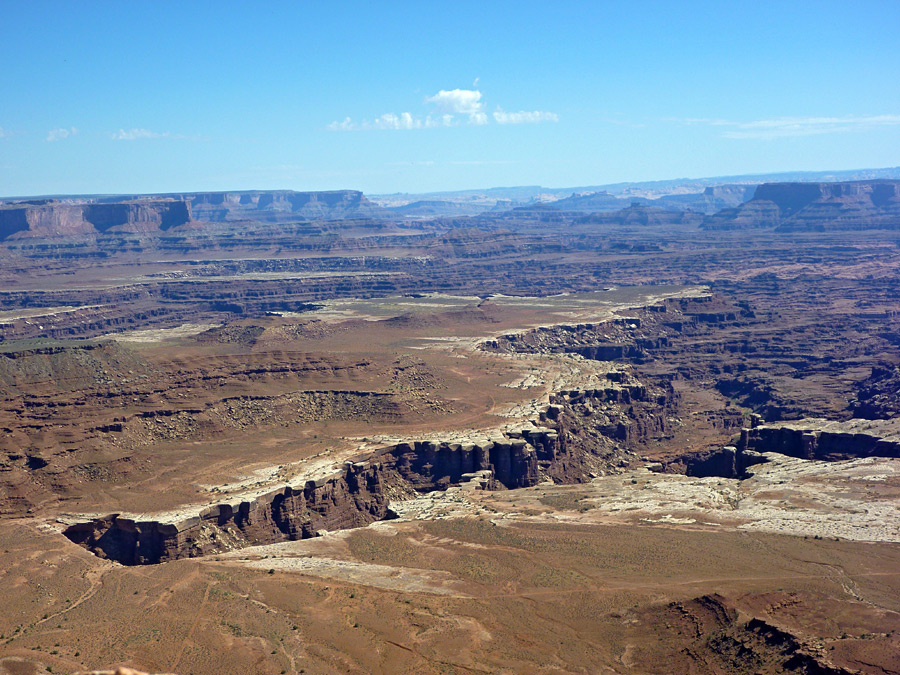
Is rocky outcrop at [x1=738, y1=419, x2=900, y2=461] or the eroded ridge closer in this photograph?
the eroded ridge

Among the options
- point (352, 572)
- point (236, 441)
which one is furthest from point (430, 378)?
point (352, 572)

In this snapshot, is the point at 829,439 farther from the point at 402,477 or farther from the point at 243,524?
the point at 243,524

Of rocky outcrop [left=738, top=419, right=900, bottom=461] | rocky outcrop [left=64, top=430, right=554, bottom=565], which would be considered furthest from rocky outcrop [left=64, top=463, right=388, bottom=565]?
rocky outcrop [left=738, top=419, right=900, bottom=461]

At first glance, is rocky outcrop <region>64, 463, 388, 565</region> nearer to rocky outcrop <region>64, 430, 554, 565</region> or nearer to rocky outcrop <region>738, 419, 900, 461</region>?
rocky outcrop <region>64, 430, 554, 565</region>

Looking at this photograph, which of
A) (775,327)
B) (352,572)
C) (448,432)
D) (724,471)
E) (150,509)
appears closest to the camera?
(352,572)

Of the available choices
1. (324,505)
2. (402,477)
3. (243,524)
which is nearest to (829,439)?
(402,477)

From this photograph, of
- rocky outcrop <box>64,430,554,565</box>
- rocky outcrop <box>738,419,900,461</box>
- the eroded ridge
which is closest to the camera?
rocky outcrop <box>64,430,554,565</box>

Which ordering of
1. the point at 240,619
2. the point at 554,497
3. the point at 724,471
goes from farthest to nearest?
the point at 724,471 → the point at 554,497 → the point at 240,619

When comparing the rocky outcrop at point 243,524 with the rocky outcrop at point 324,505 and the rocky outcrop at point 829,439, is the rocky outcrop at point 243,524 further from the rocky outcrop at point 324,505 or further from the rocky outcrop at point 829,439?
the rocky outcrop at point 829,439

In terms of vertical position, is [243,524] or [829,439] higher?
[829,439]

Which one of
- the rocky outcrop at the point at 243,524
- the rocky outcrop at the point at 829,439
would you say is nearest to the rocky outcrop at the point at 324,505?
the rocky outcrop at the point at 243,524

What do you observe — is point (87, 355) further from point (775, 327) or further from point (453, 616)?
point (775, 327)
